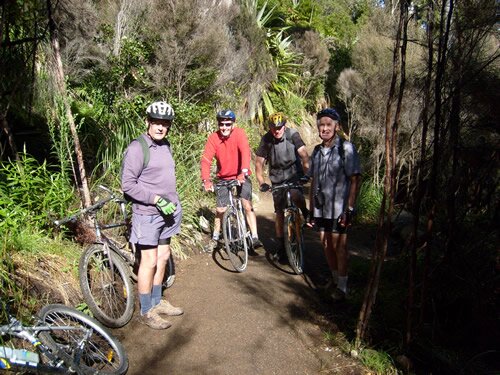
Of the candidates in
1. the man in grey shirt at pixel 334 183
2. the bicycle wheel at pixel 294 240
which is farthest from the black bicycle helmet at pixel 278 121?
the bicycle wheel at pixel 294 240

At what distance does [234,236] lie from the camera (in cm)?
538

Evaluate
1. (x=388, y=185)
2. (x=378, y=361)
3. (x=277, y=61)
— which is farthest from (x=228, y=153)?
(x=277, y=61)

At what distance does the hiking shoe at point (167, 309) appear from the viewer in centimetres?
398

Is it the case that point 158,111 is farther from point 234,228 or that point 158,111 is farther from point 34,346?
point 234,228

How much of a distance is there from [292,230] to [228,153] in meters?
1.28

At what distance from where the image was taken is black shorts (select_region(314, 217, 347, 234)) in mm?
4254

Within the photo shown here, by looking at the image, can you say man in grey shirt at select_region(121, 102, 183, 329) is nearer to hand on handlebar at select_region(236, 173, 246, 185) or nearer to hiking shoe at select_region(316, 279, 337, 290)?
hand on handlebar at select_region(236, 173, 246, 185)

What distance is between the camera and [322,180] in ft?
14.1

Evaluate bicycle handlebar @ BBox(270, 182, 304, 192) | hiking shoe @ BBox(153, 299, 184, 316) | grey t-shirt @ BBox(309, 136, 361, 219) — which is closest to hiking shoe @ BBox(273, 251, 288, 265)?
bicycle handlebar @ BBox(270, 182, 304, 192)

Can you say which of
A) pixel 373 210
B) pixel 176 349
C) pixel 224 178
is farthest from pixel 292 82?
pixel 176 349

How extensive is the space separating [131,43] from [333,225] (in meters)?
5.33

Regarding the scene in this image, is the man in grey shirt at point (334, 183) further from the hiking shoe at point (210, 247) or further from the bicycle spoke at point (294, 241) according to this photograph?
the hiking shoe at point (210, 247)

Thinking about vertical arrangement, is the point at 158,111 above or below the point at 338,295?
above

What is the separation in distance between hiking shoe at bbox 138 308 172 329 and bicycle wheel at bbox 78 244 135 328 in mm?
147
